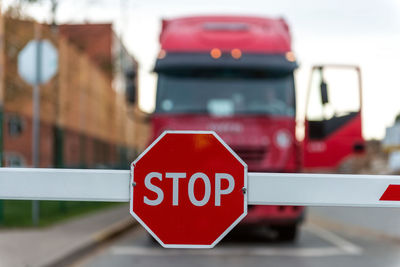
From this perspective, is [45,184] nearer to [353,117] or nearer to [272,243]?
[353,117]

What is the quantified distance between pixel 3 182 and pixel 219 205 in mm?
837

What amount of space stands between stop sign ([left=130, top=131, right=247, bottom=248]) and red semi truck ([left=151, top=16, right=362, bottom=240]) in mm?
8186

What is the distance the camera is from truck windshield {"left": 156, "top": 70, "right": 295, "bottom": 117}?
1116 centimetres

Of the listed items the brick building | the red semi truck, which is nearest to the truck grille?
the red semi truck

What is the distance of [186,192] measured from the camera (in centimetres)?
270

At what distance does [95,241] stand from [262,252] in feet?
8.65

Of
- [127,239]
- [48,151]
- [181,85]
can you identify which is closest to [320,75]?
[181,85]

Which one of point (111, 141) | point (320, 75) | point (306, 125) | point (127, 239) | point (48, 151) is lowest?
point (111, 141)

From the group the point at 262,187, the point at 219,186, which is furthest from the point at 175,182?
the point at 262,187

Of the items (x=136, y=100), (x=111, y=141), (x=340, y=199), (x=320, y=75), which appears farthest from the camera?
(x=111, y=141)

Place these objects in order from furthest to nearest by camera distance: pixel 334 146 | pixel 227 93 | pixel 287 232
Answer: pixel 287 232 → pixel 227 93 → pixel 334 146

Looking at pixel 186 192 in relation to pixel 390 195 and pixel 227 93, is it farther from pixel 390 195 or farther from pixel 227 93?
pixel 227 93

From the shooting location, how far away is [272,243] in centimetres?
1230

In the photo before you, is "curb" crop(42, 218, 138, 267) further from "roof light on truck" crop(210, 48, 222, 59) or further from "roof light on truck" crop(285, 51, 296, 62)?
"roof light on truck" crop(285, 51, 296, 62)
